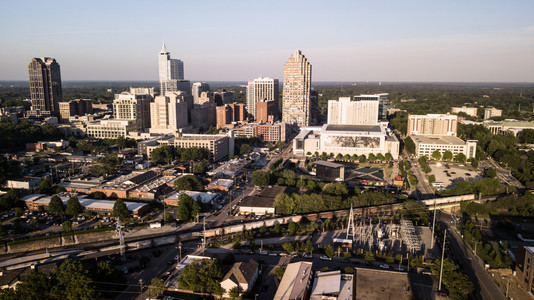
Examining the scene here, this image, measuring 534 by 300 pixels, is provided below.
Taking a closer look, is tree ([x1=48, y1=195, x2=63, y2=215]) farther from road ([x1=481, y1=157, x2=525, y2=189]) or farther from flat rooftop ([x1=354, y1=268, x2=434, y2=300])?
road ([x1=481, y1=157, x2=525, y2=189])

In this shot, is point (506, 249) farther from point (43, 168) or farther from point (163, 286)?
point (43, 168)

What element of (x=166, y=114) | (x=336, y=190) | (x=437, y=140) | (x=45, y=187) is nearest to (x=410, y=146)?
(x=437, y=140)

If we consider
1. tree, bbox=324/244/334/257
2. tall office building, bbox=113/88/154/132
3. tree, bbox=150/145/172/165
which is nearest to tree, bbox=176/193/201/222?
tree, bbox=324/244/334/257

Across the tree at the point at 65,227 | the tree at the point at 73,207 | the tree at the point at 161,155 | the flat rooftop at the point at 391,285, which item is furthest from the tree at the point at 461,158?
the tree at the point at 65,227

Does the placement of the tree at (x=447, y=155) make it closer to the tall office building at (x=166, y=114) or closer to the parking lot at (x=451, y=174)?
the parking lot at (x=451, y=174)

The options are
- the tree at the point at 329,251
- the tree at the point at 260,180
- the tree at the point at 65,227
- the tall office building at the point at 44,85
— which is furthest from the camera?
the tall office building at the point at 44,85

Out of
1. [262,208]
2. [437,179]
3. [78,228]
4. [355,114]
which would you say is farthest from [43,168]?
[355,114]
